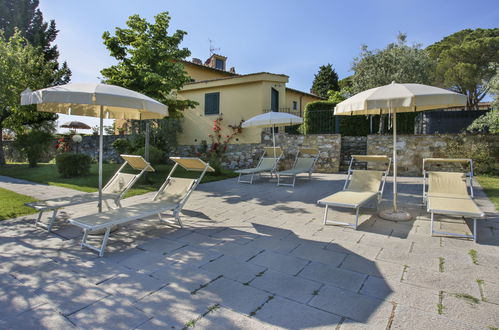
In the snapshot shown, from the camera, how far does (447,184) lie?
509 cm

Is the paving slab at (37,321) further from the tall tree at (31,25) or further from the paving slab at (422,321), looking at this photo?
the tall tree at (31,25)

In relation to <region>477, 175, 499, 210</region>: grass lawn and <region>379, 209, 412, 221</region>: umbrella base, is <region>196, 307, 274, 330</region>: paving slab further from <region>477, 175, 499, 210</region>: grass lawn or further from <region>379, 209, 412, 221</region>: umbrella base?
<region>477, 175, 499, 210</region>: grass lawn

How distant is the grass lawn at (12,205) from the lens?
5175mm

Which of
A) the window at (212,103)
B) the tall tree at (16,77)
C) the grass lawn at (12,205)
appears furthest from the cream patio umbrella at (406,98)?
the window at (212,103)

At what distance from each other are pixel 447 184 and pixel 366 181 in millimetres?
1370

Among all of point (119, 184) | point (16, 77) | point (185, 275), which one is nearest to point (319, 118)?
point (119, 184)

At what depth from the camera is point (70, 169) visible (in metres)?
10.3

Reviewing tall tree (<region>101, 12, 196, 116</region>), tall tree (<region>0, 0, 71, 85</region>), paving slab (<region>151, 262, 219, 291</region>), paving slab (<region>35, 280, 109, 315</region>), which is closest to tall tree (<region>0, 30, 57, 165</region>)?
tall tree (<region>101, 12, 196, 116</region>)

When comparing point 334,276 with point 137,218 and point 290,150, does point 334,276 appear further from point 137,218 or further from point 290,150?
point 290,150

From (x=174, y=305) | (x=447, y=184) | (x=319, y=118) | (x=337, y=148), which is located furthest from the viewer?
(x=319, y=118)

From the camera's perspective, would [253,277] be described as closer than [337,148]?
Yes

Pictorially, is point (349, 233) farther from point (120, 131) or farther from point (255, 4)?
point (120, 131)

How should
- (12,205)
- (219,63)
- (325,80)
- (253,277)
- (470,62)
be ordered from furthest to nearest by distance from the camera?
(325,80), (219,63), (470,62), (12,205), (253,277)

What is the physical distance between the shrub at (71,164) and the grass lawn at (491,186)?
1226 cm
